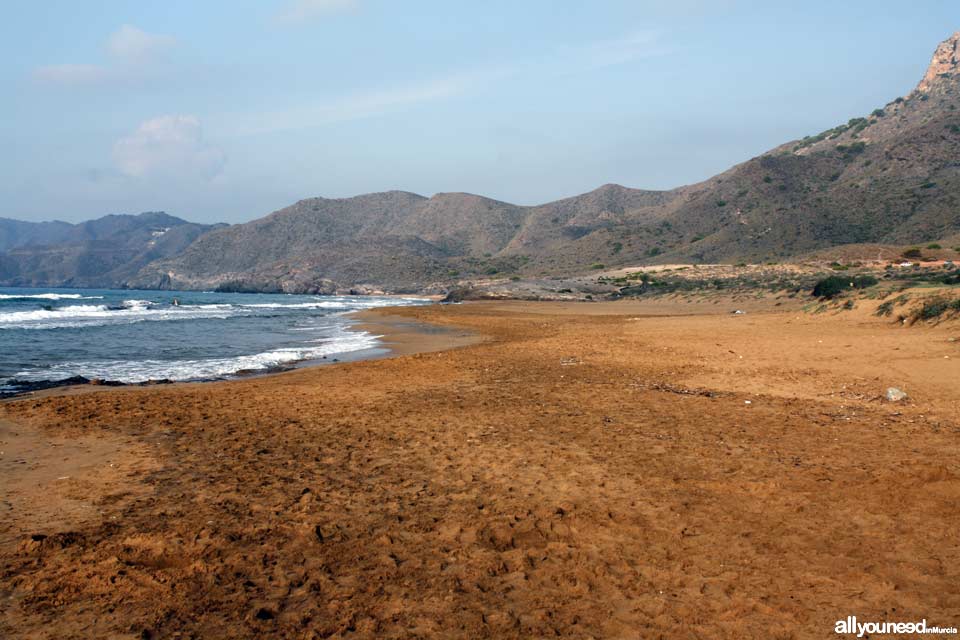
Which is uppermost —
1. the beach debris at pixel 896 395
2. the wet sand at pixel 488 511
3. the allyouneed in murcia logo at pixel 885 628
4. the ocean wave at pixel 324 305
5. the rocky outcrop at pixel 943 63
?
the rocky outcrop at pixel 943 63

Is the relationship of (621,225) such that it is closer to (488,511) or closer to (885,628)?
(488,511)

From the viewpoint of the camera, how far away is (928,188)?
218ft

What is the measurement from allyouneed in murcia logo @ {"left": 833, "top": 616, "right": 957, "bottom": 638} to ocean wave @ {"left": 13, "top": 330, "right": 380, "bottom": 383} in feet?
43.9

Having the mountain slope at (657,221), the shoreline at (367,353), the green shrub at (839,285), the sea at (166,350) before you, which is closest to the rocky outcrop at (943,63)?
the mountain slope at (657,221)

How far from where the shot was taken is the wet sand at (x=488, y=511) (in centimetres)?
380

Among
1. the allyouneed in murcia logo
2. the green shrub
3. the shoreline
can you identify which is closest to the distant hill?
the green shrub

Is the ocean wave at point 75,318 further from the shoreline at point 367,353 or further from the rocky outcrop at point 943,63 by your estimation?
the rocky outcrop at point 943,63

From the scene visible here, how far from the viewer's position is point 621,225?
10831cm

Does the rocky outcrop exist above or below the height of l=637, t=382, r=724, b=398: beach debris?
above

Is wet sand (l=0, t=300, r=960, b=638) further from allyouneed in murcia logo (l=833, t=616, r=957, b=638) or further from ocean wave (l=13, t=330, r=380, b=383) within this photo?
ocean wave (l=13, t=330, r=380, b=383)

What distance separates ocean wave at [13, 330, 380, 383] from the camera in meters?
14.1

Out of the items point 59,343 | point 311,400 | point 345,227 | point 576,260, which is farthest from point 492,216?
point 311,400

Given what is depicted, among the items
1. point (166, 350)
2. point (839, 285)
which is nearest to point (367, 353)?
point (166, 350)

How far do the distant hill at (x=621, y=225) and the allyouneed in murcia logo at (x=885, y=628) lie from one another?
65.7 meters
